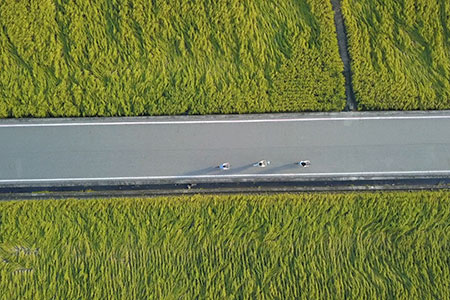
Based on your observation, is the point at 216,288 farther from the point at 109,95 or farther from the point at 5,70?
the point at 5,70

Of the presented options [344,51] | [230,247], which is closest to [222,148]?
[230,247]

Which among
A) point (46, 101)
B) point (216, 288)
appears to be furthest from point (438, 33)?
point (46, 101)

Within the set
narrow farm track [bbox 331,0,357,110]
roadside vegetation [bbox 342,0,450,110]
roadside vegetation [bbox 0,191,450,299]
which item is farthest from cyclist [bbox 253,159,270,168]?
roadside vegetation [bbox 342,0,450,110]

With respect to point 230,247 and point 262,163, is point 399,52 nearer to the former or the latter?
point 262,163

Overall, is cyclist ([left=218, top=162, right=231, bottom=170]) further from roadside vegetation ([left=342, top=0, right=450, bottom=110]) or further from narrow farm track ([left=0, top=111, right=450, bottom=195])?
roadside vegetation ([left=342, top=0, right=450, bottom=110])

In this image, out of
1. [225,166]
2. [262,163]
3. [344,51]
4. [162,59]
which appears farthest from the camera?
[344,51]

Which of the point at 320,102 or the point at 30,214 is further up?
the point at 320,102
